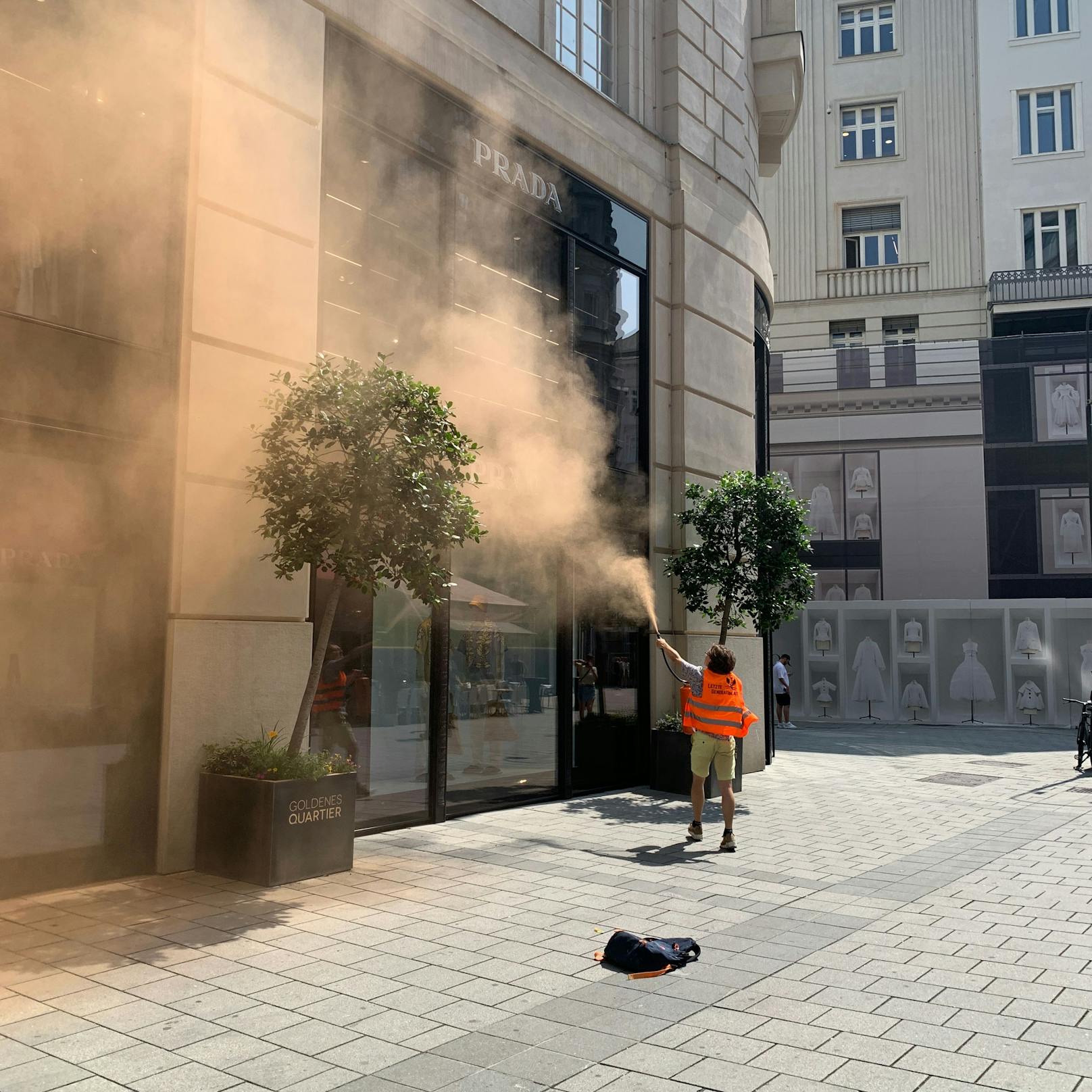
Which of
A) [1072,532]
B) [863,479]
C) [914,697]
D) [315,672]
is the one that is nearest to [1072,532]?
[1072,532]

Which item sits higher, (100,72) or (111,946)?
(100,72)

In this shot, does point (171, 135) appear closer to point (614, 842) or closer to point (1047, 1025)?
point (614, 842)

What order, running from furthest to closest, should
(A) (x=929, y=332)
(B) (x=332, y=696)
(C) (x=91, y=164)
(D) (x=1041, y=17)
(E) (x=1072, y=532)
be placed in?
(A) (x=929, y=332)
(D) (x=1041, y=17)
(E) (x=1072, y=532)
(B) (x=332, y=696)
(C) (x=91, y=164)

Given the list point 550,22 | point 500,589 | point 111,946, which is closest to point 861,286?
point 550,22

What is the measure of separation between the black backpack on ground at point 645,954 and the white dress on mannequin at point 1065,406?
2460 centimetres

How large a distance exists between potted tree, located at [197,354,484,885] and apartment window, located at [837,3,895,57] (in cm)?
2841

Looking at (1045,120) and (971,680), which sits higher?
(1045,120)

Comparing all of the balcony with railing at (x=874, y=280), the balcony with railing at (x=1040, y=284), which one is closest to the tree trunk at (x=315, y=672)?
the balcony with railing at (x=874, y=280)

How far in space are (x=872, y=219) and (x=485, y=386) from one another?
23682 millimetres

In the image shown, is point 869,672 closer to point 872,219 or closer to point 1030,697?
point 1030,697

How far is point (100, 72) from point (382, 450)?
322cm

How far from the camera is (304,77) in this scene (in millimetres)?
8477

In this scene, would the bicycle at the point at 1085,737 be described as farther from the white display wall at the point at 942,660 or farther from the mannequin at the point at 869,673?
the mannequin at the point at 869,673

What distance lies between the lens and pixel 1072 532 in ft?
86.3
